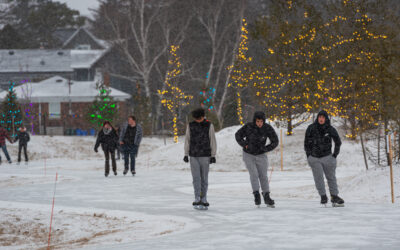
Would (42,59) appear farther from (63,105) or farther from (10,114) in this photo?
(10,114)

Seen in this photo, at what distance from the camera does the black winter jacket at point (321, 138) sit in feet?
40.0

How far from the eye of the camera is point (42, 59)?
7312 centimetres

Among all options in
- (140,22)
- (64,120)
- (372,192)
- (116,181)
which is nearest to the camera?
(372,192)

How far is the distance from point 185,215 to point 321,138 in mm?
2701

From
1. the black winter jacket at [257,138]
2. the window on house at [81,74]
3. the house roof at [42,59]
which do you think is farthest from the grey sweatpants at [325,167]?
the house roof at [42,59]

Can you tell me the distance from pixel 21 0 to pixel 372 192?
283 feet

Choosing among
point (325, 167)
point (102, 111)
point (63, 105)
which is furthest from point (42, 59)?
point (325, 167)

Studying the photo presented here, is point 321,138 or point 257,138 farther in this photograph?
point 321,138

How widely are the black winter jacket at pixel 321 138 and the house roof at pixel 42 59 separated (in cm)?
5923

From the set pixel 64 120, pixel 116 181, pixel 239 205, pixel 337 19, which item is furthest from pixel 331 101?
pixel 64 120

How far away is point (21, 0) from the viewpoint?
94.7 meters

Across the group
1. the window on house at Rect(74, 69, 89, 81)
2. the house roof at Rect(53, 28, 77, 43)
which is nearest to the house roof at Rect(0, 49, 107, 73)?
the window on house at Rect(74, 69, 89, 81)

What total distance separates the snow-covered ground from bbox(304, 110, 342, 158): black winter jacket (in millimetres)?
998

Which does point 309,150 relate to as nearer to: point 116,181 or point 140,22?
point 116,181
